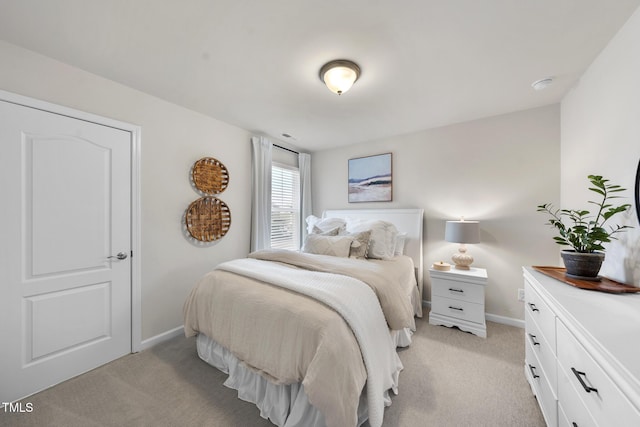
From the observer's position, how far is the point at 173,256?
2451 mm

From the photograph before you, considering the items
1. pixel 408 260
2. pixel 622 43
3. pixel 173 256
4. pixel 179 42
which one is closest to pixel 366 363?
pixel 408 260

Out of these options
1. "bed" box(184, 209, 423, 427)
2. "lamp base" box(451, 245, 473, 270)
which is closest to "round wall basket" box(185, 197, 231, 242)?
"bed" box(184, 209, 423, 427)

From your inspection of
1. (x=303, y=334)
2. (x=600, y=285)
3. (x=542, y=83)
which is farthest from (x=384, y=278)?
(x=542, y=83)

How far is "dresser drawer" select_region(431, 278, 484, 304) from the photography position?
241cm

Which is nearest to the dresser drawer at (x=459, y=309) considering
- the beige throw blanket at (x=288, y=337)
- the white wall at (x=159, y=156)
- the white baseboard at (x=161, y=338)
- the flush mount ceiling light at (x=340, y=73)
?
the beige throw blanket at (x=288, y=337)

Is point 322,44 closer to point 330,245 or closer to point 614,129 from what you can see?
point 330,245

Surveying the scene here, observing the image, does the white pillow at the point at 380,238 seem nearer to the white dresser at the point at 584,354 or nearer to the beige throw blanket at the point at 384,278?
the beige throw blanket at the point at 384,278

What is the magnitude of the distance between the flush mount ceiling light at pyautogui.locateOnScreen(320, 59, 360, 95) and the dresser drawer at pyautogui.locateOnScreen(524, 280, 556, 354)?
193cm

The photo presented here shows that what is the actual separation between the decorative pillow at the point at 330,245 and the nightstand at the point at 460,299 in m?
1.04

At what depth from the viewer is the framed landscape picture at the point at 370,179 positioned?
344 cm

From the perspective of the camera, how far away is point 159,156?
2.34m

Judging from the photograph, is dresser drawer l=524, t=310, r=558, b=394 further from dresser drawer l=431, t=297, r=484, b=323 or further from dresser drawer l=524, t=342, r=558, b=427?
dresser drawer l=431, t=297, r=484, b=323

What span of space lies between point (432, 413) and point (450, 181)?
8.04 ft

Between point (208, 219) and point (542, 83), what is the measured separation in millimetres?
3524
